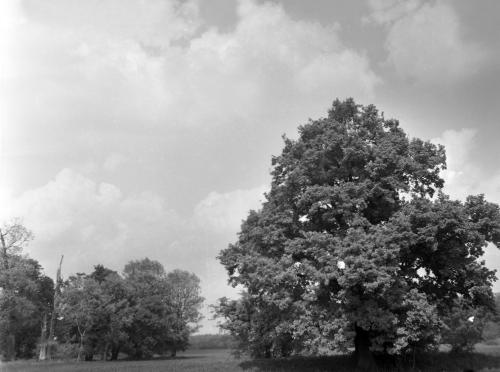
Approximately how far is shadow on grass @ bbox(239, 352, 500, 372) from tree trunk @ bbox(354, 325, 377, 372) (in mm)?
678

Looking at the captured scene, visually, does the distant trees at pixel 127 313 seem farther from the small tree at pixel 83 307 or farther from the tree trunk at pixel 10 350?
the tree trunk at pixel 10 350

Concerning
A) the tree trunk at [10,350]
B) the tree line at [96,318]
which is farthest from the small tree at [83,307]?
the tree trunk at [10,350]

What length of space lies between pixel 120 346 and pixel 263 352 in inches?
1944

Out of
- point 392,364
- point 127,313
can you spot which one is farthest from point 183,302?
point 392,364

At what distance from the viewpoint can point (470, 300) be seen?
3572 cm

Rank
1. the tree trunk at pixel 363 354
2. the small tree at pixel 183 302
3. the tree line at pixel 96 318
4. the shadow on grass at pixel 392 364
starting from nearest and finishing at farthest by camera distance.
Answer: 1. the tree trunk at pixel 363 354
2. the shadow on grass at pixel 392 364
3. the tree line at pixel 96 318
4. the small tree at pixel 183 302

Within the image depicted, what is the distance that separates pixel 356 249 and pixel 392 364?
12.5m

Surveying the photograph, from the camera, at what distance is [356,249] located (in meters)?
27.9

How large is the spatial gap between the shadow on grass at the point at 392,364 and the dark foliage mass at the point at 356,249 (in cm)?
117

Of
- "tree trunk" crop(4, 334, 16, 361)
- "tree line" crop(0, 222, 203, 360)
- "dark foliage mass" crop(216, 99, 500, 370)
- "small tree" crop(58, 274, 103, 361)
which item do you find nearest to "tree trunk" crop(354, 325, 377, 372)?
"dark foliage mass" crop(216, 99, 500, 370)

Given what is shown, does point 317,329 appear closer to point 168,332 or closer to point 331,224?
point 331,224

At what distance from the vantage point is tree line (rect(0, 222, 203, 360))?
70.2 m

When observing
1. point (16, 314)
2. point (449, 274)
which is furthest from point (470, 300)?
point (16, 314)

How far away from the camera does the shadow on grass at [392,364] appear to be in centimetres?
3427
